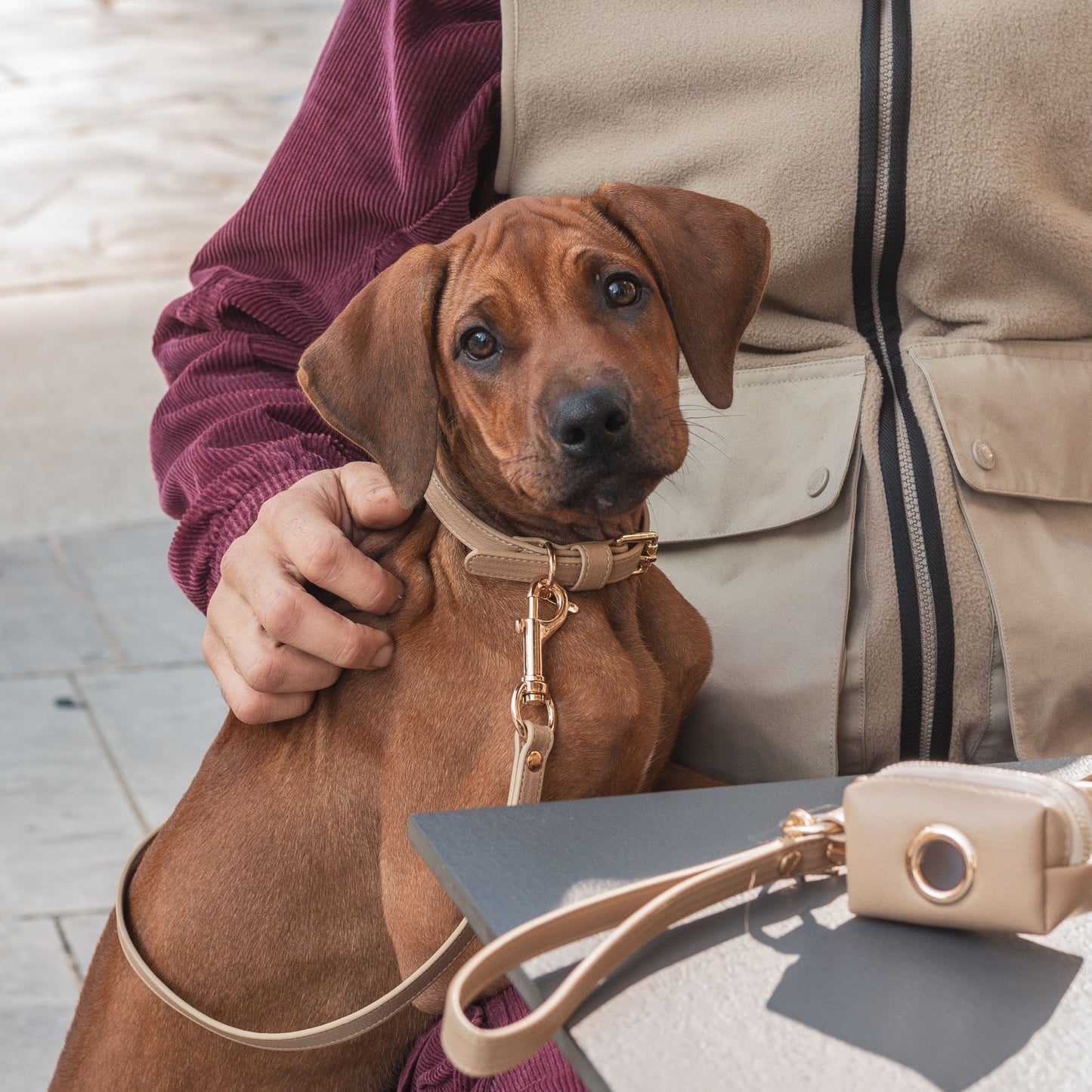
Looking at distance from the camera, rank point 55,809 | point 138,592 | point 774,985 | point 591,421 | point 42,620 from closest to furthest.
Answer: point 774,985
point 591,421
point 55,809
point 42,620
point 138,592

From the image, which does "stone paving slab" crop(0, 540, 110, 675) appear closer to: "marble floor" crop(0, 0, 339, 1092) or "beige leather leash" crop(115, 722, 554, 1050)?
"marble floor" crop(0, 0, 339, 1092)

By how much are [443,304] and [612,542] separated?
0.33 metres

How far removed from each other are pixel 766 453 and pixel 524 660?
529 millimetres

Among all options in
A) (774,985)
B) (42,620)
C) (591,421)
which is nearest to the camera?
(774,985)

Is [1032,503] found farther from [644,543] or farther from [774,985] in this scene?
[774,985]

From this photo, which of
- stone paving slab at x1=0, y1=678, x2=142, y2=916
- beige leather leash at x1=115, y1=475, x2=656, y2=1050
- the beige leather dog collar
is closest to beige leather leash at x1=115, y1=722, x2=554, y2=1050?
beige leather leash at x1=115, y1=475, x2=656, y2=1050

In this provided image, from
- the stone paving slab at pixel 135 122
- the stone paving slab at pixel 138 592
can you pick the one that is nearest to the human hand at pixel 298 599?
the stone paving slab at pixel 138 592

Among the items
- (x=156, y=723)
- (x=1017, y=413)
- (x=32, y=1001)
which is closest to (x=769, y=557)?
(x=1017, y=413)

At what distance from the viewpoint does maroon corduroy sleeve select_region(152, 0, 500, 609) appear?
5.97 ft

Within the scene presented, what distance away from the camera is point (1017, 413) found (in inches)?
67.2

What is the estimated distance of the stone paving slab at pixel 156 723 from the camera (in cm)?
342

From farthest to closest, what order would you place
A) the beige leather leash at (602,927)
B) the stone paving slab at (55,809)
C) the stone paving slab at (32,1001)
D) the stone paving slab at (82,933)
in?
the stone paving slab at (55,809)
the stone paving slab at (82,933)
the stone paving slab at (32,1001)
the beige leather leash at (602,927)

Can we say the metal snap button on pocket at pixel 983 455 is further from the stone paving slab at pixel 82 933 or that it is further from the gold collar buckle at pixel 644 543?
the stone paving slab at pixel 82 933

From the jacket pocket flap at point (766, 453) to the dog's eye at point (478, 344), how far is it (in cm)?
39
